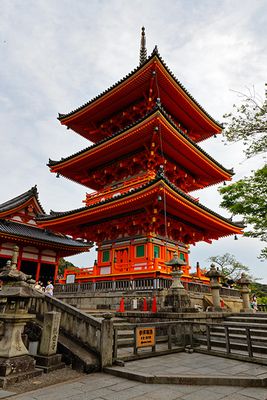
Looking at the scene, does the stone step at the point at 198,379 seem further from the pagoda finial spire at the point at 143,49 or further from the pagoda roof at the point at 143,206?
the pagoda finial spire at the point at 143,49

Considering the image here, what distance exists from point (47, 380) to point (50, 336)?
1.12 metres

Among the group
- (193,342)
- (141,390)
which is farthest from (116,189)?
(141,390)

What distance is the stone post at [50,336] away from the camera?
707cm

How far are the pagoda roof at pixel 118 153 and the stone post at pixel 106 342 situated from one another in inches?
465

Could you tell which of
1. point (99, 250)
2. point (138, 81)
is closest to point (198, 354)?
point (99, 250)

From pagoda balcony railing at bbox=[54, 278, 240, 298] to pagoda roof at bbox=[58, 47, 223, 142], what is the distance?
13.2m

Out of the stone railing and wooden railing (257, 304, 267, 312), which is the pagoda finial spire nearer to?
wooden railing (257, 304, 267, 312)

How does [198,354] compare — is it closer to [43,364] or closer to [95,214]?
[43,364]

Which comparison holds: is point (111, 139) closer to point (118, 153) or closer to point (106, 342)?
point (118, 153)

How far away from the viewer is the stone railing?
6.91m

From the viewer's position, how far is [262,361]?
7070mm

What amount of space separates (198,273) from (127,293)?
7.11m

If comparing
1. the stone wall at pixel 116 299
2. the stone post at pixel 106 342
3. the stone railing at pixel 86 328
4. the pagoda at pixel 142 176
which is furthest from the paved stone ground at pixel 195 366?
the pagoda at pixel 142 176

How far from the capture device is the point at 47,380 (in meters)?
6.17
